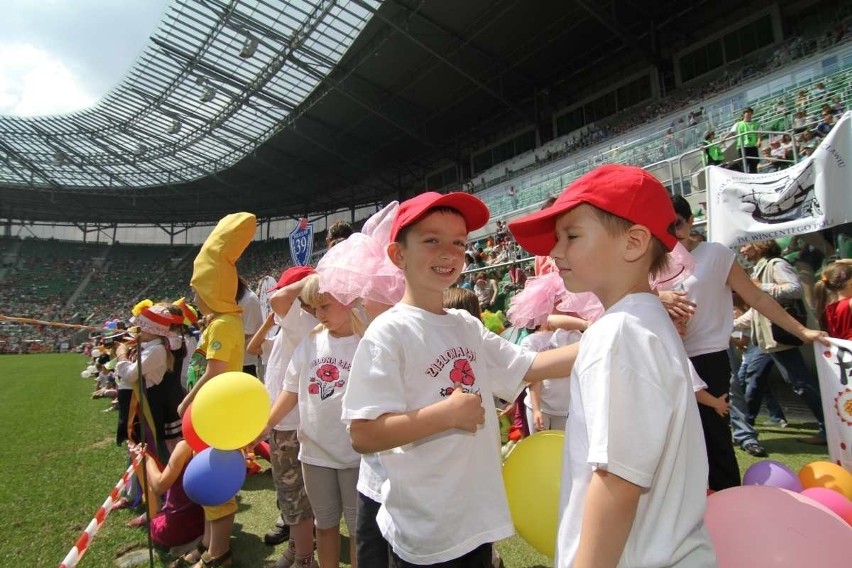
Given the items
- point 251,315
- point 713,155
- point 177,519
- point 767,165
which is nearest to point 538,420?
point 177,519

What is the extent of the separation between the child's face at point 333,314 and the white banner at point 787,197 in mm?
4421

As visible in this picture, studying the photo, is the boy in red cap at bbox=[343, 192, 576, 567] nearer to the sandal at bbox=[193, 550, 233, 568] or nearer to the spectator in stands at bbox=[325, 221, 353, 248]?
the sandal at bbox=[193, 550, 233, 568]

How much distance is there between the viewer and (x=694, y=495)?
1.06 meters

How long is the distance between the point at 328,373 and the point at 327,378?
1.0 inches

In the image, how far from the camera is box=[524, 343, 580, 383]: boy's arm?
1699 mm

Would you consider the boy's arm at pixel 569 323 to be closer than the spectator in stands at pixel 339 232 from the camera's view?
Yes

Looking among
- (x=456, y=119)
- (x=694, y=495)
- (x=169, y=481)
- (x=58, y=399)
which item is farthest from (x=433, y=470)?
Answer: (x=456, y=119)

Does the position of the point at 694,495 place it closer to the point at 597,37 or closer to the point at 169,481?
the point at 169,481

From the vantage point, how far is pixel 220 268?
10.2 feet

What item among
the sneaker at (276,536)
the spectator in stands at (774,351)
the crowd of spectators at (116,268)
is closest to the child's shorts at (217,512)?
the sneaker at (276,536)

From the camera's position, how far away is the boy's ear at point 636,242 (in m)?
1.16

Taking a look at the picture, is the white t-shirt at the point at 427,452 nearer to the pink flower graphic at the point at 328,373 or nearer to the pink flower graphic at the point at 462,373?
the pink flower graphic at the point at 462,373

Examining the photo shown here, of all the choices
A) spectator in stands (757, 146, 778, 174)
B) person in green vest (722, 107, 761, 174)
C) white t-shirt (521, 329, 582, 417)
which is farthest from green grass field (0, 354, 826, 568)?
spectator in stands (757, 146, 778, 174)

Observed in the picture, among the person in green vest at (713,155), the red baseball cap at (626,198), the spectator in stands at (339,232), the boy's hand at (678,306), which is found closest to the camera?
the red baseball cap at (626,198)
